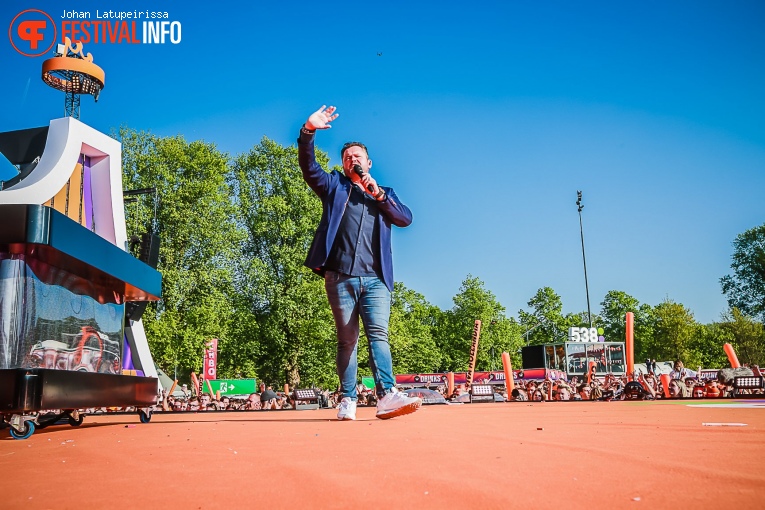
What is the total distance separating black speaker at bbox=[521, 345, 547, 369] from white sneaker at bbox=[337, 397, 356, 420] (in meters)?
41.1

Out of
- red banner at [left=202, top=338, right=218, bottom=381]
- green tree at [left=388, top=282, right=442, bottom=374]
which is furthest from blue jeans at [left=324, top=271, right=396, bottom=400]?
green tree at [left=388, top=282, right=442, bottom=374]

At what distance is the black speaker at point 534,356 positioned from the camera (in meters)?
44.7

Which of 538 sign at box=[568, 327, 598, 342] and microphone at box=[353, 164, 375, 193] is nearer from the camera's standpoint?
microphone at box=[353, 164, 375, 193]

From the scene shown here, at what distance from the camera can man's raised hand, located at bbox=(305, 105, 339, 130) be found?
511 cm

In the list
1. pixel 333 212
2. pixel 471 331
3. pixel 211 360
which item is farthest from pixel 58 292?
pixel 471 331

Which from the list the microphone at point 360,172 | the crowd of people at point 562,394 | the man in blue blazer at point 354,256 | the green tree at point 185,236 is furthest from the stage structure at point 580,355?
the microphone at point 360,172

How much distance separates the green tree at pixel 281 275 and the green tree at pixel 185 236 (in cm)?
159

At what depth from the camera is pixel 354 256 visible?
512 cm

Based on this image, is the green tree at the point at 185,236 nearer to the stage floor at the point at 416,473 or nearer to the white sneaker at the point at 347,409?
the white sneaker at the point at 347,409

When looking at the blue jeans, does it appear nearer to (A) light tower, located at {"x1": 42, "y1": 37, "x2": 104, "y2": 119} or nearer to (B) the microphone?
(B) the microphone

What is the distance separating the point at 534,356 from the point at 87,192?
3993 cm

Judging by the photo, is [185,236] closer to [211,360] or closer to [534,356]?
[211,360]

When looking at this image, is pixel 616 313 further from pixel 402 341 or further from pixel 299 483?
pixel 299 483

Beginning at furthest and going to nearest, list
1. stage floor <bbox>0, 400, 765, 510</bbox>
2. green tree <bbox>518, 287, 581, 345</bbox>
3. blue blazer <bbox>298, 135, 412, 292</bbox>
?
green tree <bbox>518, 287, 581, 345</bbox> < blue blazer <bbox>298, 135, 412, 292</bbox> < stage floor <bbox>0, 400, 765, 510</bbox>
